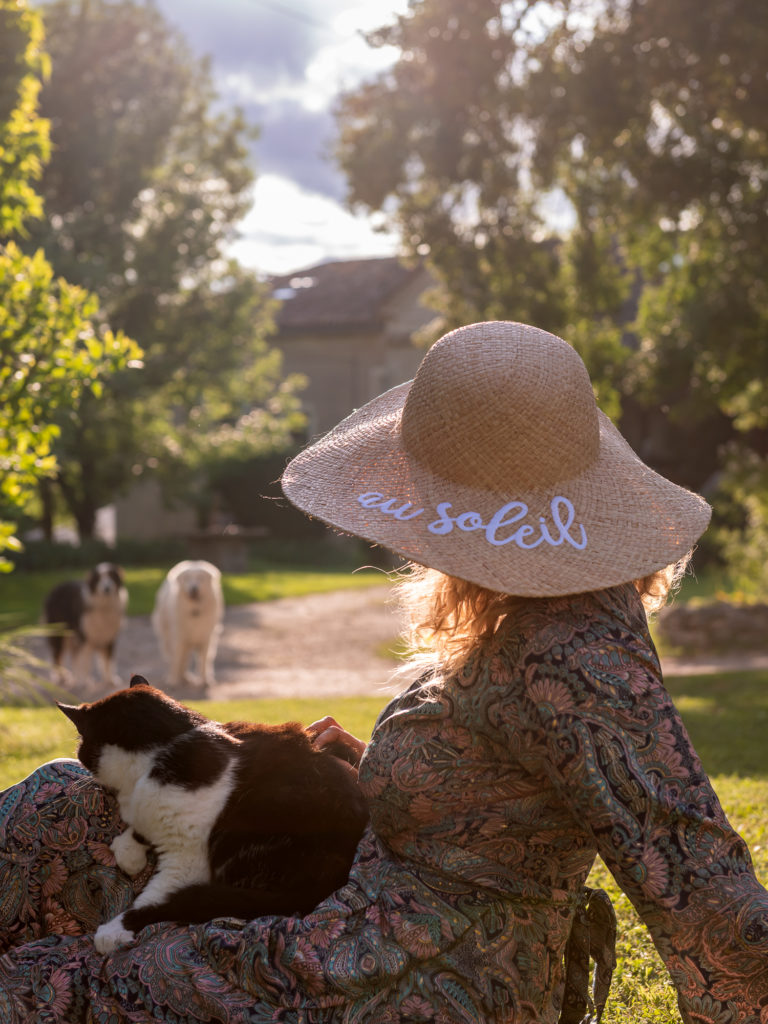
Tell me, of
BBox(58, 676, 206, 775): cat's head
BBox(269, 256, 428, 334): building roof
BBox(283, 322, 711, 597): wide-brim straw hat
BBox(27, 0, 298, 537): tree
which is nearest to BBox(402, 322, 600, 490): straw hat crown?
BBox(283, 322, 711, 597): wide-brim straw hat

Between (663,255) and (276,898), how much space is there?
1373cm

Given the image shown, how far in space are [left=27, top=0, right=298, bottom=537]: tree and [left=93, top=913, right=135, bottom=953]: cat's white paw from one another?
19857mm

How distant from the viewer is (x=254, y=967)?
6.16 ft

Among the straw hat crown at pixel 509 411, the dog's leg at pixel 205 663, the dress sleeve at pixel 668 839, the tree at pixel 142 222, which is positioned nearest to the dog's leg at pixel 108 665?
the dog's leg at pixel 205 663

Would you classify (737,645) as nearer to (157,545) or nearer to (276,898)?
(276,898)

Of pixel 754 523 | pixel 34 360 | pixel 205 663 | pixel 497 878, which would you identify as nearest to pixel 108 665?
pixel 205 663

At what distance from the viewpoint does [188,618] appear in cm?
1184

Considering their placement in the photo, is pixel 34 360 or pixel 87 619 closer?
pixel 34 360

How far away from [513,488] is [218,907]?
97cm

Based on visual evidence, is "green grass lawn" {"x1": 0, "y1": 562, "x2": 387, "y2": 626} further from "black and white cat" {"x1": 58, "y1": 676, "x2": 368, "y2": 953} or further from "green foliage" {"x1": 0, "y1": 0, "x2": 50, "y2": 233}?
"black and white cat" {"x1": 58, "y1": 676, "x2": 368, "y2": 953}

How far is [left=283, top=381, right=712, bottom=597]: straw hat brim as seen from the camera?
1.87 m

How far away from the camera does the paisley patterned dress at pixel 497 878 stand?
1.70m

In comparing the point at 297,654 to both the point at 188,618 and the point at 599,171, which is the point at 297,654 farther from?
the point at 599,171

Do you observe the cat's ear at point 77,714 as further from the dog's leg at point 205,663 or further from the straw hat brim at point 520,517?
the dog's leg at point 205,663
